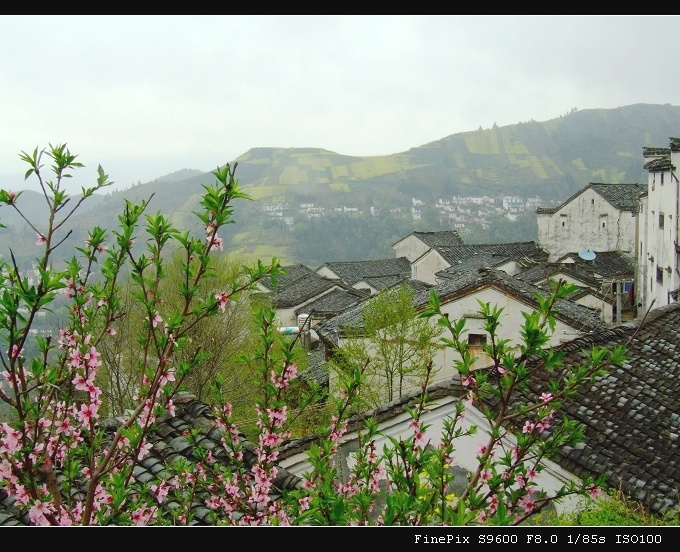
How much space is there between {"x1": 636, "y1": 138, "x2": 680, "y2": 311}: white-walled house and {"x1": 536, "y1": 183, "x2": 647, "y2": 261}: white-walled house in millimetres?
7512

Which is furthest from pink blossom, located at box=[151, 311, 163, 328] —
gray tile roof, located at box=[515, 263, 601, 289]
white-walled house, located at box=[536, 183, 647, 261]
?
white-walled house, located at box=[536, 183, 647, 261]

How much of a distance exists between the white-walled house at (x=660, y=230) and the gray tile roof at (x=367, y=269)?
16031mm

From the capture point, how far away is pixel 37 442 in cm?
310

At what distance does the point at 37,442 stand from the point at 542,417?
92.2 inches

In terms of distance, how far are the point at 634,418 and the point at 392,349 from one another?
7856mm

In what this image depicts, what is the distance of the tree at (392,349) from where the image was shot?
14.3 meters

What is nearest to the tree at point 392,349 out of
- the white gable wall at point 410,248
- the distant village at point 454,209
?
the white gable wall at point 410,248

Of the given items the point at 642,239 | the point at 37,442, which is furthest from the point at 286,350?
the point at 642,239

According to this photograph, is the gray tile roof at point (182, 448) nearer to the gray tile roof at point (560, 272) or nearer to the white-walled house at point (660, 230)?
the white-walled house at point (660, 230)

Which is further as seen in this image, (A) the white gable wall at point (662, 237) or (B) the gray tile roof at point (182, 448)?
(A) the white gable wall at point (662, 237)

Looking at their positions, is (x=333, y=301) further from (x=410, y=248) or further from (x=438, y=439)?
(x=438, y=439)

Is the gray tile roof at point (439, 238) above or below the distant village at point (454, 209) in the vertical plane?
below

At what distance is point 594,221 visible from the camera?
114 ft

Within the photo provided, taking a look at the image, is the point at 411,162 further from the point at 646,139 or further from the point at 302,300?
the point at 302,300
